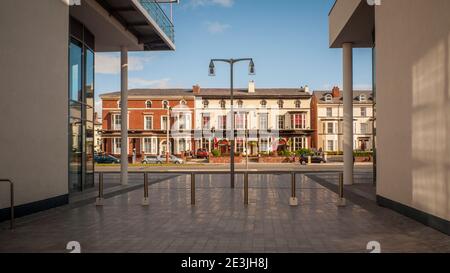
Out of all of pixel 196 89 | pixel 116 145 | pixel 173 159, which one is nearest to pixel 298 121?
pixel 196 89

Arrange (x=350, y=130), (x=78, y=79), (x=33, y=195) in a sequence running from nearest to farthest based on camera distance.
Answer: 1. (x=33, y=195)
2. (x=78, y=79)
3. (x=350, y=130)

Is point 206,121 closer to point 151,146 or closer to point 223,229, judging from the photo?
point 151,146

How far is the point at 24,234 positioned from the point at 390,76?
932cm

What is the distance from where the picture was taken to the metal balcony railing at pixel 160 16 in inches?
730

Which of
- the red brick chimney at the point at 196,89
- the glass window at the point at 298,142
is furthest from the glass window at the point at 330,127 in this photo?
the red brick chimney at the point at 196,89

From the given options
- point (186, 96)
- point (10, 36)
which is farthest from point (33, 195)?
point (186, 96)

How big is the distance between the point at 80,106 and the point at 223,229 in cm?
982

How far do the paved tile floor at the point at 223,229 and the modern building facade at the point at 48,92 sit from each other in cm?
111

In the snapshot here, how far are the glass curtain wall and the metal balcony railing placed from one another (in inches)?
105

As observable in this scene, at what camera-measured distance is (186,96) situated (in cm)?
6044

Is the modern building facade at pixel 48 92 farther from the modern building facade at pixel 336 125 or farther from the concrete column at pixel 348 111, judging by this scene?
the modern building facade at pixel 336 125

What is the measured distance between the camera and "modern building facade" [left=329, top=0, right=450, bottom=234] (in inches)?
319

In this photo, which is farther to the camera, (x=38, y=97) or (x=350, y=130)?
(x=350, y=130)
